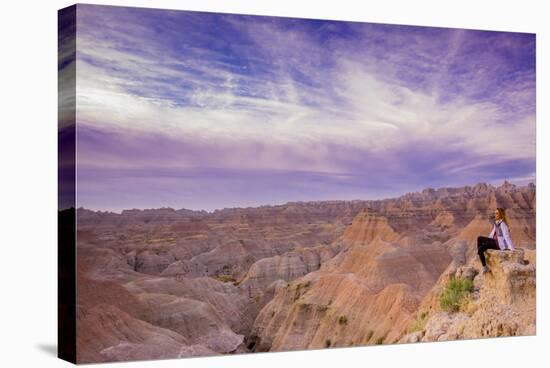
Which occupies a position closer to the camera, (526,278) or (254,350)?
(254,350)

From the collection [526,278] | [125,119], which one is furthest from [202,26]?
[526,278]

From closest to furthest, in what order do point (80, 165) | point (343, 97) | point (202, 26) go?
point (80, 165), point (202, 26), point (343, 97)

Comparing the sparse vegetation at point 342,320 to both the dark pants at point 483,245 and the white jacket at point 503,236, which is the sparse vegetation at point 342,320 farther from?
the white jacket at point 503,236

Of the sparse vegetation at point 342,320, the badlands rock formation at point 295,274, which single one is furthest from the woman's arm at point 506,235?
the sparse vegetation at point 342,320

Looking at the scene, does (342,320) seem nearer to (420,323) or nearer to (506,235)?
(420,323)

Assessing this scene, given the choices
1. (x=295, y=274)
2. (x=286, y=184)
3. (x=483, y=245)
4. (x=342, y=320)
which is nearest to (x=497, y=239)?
(x=483, y=245)

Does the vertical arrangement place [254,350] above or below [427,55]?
below

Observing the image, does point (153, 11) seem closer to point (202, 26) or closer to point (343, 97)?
point (202, 26)
